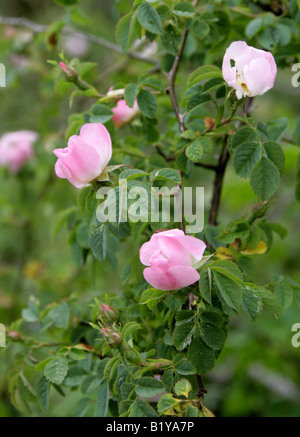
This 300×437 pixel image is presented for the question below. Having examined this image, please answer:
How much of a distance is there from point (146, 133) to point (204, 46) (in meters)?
0.28

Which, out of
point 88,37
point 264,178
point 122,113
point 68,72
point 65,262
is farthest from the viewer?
point 65,262

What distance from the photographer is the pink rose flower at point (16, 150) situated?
143 centimetres

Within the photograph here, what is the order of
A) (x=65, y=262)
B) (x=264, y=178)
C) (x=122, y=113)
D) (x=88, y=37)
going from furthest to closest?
1. (x=65, y=262)
2. (x=88, y=37)
3. (x=122, y=113)
4. (x=264, y=178)

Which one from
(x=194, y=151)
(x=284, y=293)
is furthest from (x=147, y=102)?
(x=284, y=293)

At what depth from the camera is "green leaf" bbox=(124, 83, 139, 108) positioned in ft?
2.45

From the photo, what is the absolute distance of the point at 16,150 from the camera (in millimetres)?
1436

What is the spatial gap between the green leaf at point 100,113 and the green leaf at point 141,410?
42 centimetres

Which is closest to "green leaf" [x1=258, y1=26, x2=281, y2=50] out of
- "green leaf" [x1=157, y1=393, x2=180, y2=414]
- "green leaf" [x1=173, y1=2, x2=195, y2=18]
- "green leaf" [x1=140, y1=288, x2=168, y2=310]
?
"green leaf" [x1=173, y1=2, x2=195, y2=18]

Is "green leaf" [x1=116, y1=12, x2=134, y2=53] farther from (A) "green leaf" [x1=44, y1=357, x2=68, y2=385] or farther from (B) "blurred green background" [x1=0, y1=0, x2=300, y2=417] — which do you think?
(A) "green leaf" [x1=44, y1=357, x2=68, y2=385]

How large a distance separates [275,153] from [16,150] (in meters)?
0.95

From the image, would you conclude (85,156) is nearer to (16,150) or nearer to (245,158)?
(245,158)

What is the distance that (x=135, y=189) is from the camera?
0.60 metres

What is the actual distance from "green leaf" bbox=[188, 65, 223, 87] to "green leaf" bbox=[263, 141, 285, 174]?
0.11 m
